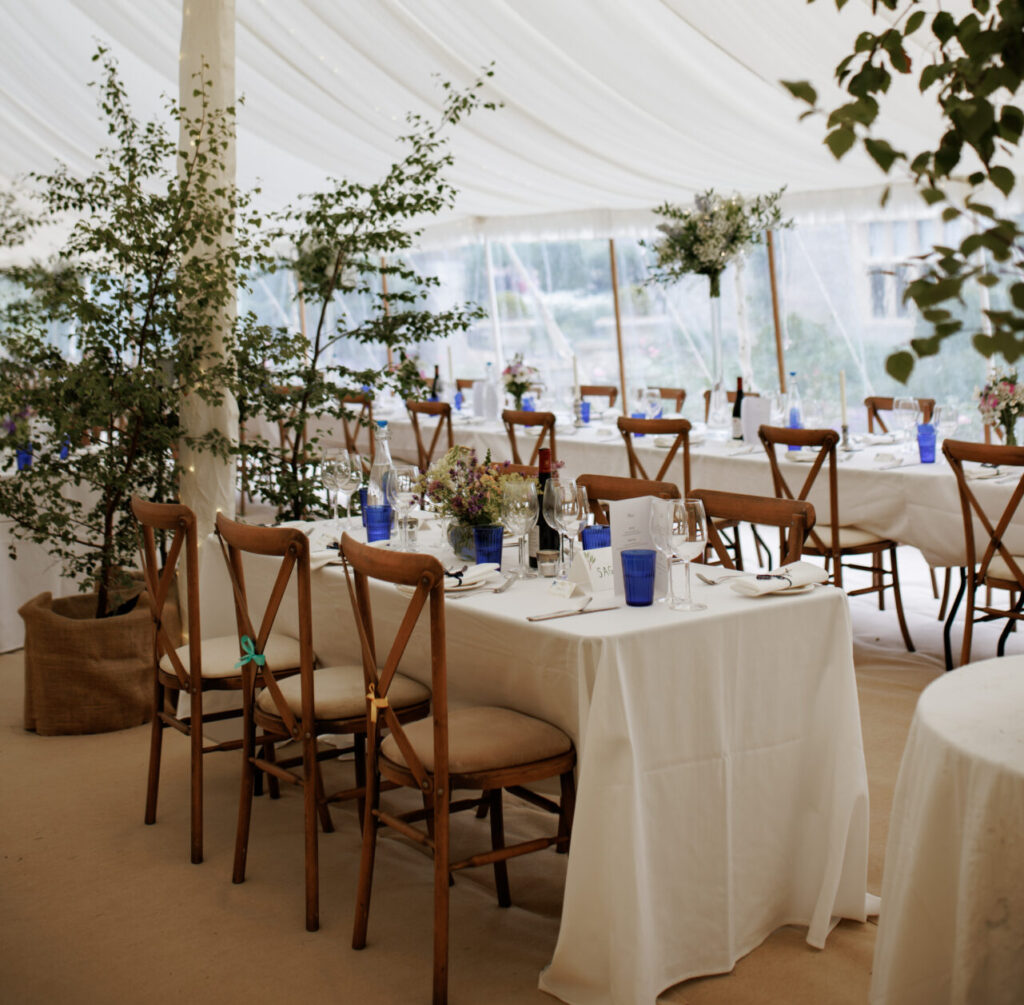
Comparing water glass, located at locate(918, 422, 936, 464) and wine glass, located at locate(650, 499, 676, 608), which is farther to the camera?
water glass, located at locate(918, 422, 936, 464)

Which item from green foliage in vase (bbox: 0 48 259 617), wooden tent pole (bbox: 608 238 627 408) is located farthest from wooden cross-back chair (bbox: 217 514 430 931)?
wooden tent pole (bbox: 608 238 627 408)

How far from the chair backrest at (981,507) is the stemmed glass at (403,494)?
210 centimetres

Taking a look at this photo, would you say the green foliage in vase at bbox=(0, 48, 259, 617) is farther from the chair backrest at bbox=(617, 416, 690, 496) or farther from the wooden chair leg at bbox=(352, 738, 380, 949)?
the chair backrest at bbox=(617, 416, 690, 496)

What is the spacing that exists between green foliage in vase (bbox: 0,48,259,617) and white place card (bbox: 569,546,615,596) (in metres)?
2.06

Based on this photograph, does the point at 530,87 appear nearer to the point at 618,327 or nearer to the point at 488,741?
the point at 618,327

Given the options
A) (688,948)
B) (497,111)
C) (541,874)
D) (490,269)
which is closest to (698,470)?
(497,111)

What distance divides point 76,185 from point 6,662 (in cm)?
246

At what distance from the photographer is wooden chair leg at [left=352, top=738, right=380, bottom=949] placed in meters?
2.88

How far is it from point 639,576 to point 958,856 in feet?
4.01

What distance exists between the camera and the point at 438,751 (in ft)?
8.72

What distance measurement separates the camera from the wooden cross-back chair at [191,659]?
139 inches

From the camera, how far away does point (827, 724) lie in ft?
9.57

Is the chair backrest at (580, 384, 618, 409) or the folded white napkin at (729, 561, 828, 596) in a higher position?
the chair backrest at (580, 384, 618, 409)

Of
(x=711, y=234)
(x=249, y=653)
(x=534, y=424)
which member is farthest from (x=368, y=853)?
(x=711, y=234)
